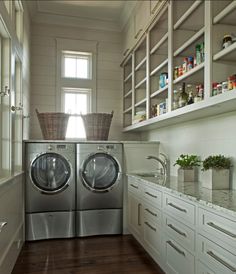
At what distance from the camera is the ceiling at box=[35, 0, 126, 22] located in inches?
151

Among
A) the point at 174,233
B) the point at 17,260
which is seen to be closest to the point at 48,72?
the point at 17,260

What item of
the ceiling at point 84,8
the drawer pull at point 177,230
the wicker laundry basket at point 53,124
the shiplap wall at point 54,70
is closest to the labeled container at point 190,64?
the drawer pull at point 177,230

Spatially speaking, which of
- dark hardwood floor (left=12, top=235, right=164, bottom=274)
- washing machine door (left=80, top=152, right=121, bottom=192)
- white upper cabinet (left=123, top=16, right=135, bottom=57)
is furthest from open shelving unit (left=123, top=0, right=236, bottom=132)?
dark hardwood floor (left=12, top=235, right=164, bottom=274)

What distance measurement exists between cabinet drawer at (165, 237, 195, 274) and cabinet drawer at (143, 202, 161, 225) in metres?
0.23

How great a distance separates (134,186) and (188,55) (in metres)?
1.59

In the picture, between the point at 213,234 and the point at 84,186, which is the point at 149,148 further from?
the point at 213,234

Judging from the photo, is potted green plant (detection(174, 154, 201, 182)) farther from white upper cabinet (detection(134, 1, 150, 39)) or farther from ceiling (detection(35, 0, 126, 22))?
ceiling (detection(35, 0, 126, 22))

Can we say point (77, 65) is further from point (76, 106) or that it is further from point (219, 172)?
point (219, 172)

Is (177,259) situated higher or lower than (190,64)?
lower

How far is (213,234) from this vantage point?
153 centimetres

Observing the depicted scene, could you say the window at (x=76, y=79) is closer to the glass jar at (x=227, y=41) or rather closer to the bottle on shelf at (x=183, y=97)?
the bottle on shelf at (x=183, y=97)

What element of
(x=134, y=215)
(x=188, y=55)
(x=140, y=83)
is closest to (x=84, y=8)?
(x=140, y=83)

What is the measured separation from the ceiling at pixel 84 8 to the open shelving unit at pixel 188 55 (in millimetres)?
831

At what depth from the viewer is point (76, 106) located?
441 centimetres
